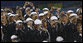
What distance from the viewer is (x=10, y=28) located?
7.32 m

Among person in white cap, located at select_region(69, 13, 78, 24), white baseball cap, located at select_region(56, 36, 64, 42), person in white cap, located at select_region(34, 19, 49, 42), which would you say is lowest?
white baseball cap, located at select_region(56, 36, 64, 42)

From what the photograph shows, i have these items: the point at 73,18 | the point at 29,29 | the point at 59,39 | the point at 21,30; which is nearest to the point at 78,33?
the point at 73,18

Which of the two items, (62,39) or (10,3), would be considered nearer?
(62,39)

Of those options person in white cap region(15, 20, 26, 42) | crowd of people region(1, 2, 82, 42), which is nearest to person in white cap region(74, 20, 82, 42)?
crowd of people region(1, 2, 82, 42)

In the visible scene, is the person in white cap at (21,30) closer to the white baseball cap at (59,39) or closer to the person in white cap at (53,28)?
the person in white cap at (53,28)

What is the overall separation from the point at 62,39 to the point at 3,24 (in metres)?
1.80

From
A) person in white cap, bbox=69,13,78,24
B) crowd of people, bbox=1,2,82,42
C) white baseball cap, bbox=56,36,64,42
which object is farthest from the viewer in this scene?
person in white cap, bbox=69,13,78,24

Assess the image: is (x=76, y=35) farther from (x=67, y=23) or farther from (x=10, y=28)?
(x=10, y=28)

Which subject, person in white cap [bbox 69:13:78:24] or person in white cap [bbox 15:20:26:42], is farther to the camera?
person in white cap [bbox 69:13:78:24]

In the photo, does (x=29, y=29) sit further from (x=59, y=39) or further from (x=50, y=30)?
(x=59, y=39)

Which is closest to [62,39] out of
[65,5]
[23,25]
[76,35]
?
[76,35]

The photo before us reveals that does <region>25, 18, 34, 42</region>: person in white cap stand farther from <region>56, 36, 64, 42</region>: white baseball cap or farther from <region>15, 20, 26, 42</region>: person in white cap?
<region>56, 36, 64, 42</region>: white baseball cap

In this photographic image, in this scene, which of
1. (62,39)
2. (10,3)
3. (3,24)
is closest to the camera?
(62,39)

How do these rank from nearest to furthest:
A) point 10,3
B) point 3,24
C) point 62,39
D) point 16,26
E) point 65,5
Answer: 1. point 62,39
2. point 16,26
3. point 3,24
4. point 65,5
5. point 10,3
